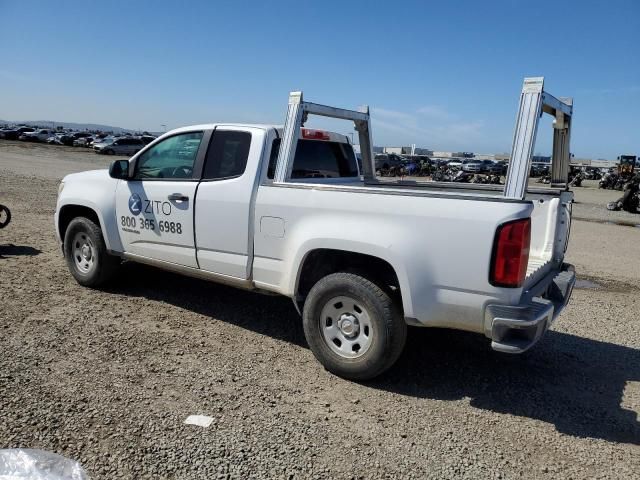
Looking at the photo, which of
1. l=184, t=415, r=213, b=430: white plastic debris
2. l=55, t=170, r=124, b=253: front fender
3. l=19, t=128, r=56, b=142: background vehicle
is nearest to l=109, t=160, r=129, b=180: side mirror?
l=55, t=170, r=124, b=253: front fender

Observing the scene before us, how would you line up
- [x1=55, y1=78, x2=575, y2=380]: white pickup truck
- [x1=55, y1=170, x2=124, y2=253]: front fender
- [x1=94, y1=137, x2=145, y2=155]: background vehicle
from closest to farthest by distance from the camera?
[x1=55, y1=78, x2=575, y2=380]: white pickup truck, [x1=55, y1=170, x2=124, y2=253]: front fender, [x1=94, y1=137, x2=145, y2=155]: background vehicle

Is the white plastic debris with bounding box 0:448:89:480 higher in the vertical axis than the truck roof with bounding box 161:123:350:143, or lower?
lower

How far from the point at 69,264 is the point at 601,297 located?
6.59 metres

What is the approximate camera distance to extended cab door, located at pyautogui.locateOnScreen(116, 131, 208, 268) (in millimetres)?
4895

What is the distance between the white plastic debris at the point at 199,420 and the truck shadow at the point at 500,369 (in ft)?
4.16

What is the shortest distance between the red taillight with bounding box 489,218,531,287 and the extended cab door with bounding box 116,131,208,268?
2.70 metres

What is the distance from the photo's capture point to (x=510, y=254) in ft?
10.8

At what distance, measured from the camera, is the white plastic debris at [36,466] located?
97.4 inches

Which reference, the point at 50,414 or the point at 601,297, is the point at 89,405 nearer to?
the point at 50,414

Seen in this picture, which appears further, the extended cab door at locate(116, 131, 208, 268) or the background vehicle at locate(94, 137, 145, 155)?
the background vehicle at locate(94, 137, 145, 155)

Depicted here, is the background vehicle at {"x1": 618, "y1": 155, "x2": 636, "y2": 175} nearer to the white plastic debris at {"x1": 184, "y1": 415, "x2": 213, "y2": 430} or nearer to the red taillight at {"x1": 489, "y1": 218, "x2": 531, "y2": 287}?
the red taillight at {"x1": 489, "y1": 218, "x2": 531, "y2": 287}

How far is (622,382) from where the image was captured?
4.35m

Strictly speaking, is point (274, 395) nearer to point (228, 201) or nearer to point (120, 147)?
point (228, 201)

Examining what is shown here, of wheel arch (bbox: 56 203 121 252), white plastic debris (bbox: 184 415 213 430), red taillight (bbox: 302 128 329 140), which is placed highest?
red taillight (bbox: 302 128 329 140)
